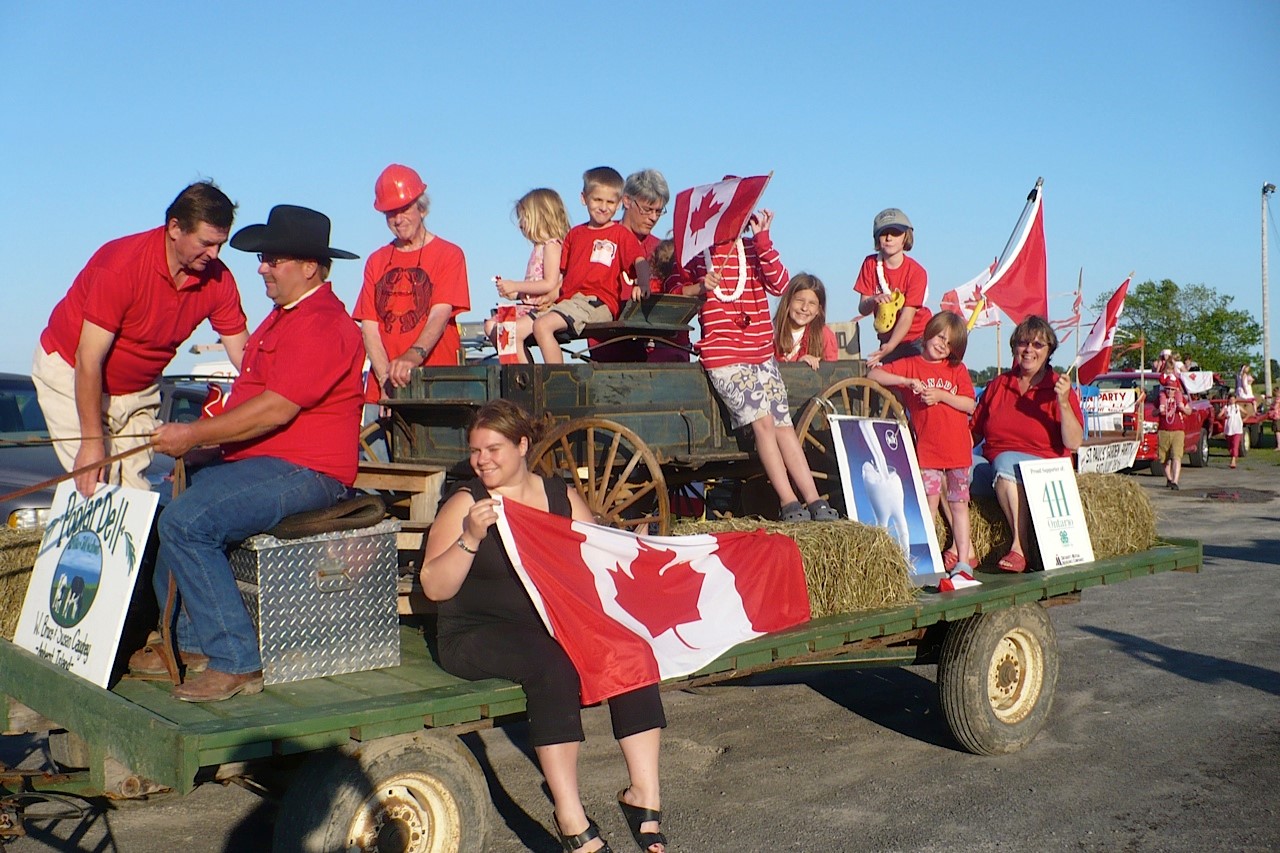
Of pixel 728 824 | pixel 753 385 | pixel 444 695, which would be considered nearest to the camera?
pixel 444 695

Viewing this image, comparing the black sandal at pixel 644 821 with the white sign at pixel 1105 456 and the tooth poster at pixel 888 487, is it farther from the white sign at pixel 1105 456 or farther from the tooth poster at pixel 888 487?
the white sign at pixel 1105 456

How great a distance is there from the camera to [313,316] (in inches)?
173

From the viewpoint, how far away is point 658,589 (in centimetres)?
488

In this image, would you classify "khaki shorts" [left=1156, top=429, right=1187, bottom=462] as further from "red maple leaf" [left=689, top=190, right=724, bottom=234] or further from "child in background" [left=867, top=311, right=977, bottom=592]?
"red maple leaf" [left=689, top=190, right=724, bottom=234]

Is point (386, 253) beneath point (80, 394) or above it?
above

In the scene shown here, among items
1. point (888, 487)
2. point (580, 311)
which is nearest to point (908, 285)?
point (888, 487)

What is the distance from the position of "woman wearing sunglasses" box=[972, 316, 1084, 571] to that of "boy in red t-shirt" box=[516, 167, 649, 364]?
222 centimetres

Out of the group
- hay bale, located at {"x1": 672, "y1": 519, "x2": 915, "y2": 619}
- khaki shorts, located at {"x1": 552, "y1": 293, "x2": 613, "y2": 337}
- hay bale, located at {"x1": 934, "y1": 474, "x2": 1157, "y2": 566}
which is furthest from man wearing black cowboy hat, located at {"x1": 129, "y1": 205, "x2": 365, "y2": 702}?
hay bale, located at {"x1": 934, "y1": 474, "x2": 1157, "y2": 566}

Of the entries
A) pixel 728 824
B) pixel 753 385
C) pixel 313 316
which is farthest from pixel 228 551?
pixel 753 385

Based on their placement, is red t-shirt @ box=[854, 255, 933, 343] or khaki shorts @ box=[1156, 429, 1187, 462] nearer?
red t-shirt @ box=[854, 255, 933, 343]

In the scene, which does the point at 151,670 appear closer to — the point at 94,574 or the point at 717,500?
the point at 94,574

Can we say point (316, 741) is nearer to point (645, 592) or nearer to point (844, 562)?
point (645, 592)

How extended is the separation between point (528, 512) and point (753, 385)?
260 centimetres

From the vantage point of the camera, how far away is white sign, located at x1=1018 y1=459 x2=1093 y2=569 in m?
6.79
